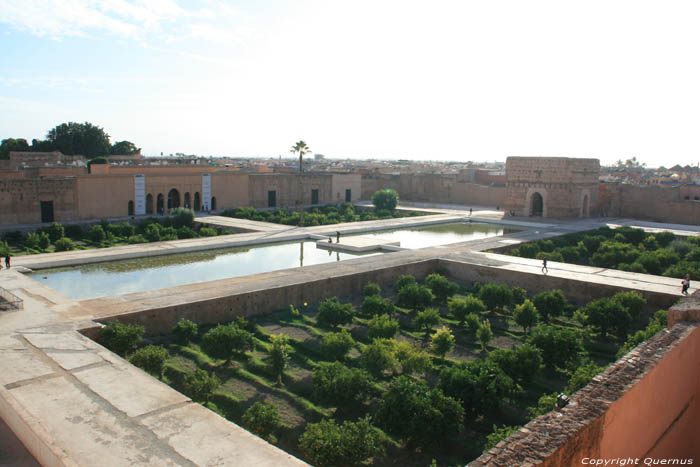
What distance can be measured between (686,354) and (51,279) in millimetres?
13409

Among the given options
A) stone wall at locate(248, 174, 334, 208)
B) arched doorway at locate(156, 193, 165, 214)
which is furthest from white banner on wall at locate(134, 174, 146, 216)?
stone wall at locate(248, 174, 334, 208)

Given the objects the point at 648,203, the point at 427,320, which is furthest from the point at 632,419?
the point at 648,203

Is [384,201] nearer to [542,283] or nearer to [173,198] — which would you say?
[173,198]

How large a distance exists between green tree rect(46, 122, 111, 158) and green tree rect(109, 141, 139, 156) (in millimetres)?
1723

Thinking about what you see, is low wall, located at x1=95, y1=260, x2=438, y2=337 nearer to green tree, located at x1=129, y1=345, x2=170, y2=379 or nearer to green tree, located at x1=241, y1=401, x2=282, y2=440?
green tree, located at x1=129, y1=345, x2=170, y2=379

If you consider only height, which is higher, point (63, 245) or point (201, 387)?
point (63, 245)

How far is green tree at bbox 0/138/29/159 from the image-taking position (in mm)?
42281

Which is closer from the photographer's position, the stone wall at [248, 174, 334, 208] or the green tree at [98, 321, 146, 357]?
the green tree at [98, 321, 146, 357]

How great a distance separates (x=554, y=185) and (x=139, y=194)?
20047 mm

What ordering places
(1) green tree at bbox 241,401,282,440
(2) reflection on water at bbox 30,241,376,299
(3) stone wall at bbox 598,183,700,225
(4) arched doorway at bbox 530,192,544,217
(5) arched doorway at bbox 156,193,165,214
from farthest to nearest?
(4) arched doorway at bbox 530,192,544,217 → (3) stone wall at bbox 598,183,700,225 → (5) arched doorway at bbox 156,193,165,214 → (2) reflection on water at bbox 30,241,376,299 → (1) green tree at bbox 241,401,282,440

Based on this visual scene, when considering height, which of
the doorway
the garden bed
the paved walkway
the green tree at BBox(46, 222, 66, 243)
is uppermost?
the doorway

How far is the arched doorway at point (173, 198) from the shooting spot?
27.7 m

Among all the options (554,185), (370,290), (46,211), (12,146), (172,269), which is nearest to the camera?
(370,290)

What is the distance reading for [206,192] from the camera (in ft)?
93.7
